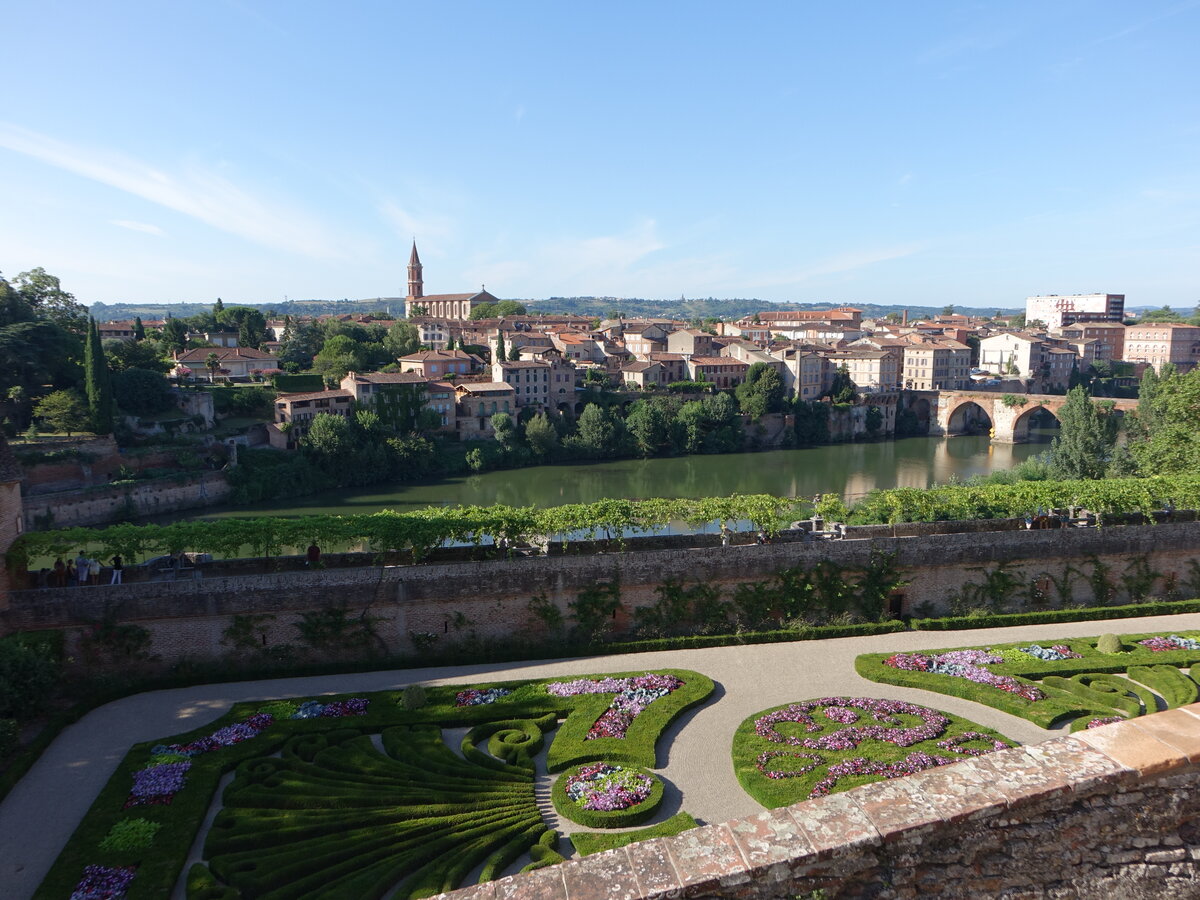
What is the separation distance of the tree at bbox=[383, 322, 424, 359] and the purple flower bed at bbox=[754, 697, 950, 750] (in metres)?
61.0

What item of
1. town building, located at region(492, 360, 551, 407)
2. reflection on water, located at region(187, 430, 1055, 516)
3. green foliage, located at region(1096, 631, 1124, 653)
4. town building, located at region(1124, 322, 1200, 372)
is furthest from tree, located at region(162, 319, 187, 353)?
town building, located at region(1124, 322, 1200, 372)

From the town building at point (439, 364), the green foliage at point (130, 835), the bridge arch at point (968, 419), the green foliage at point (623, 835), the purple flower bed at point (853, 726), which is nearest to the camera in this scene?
the green foliage at point (623, 835)

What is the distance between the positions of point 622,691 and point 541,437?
4010 centimetres

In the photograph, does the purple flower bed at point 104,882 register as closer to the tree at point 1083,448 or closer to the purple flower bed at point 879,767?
the purple flower bed at point 879,767

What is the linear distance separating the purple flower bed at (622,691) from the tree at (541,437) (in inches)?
1552

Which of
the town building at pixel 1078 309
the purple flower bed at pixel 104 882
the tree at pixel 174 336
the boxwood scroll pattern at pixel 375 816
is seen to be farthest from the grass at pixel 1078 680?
the town building at pixel 1078 309

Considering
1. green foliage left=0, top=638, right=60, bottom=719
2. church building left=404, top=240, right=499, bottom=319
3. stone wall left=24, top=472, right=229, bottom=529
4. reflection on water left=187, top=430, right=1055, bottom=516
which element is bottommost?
reflection on water left=187, top=430, right=1055, bottom=516

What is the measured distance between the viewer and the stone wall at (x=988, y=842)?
409 cm

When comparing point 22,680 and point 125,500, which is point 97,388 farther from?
point 22,680

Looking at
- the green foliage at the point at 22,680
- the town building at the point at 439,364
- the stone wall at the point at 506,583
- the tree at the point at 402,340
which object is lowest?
the green foliage at the point at 22,680

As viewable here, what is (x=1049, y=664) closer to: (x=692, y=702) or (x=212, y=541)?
(x=692, y=702)

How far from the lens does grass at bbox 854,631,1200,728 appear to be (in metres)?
14.3

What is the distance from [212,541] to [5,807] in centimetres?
625

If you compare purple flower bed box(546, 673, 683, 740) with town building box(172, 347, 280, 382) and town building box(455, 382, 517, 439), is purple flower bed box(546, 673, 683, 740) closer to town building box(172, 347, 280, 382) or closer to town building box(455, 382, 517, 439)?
town building box(455, 382, 517, 439)
